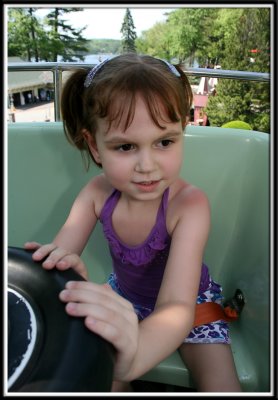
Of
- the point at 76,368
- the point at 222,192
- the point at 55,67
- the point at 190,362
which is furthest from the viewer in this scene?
the point at 55,67

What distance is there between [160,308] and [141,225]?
263 millimetres

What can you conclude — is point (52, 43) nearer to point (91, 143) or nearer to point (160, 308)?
point (91, 143)

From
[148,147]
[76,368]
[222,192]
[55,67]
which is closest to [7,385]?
[76,368]

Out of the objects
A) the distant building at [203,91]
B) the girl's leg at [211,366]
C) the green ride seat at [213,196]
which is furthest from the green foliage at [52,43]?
the girl's leg at [211,366]

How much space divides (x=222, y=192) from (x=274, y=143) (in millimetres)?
592

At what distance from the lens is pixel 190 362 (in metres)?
0.81

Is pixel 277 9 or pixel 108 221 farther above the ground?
pixel 277 9

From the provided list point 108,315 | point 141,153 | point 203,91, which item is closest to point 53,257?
point 108,315

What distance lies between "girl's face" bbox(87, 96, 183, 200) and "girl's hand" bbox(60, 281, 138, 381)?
0.27m

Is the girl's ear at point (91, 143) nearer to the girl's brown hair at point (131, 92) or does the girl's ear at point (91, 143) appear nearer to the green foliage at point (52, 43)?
the girl's brown hair at point (131, 92)

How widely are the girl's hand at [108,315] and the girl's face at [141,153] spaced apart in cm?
27

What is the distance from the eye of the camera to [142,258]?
33.6 inches

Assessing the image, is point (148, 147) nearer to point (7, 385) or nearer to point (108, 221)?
point (108, 221)

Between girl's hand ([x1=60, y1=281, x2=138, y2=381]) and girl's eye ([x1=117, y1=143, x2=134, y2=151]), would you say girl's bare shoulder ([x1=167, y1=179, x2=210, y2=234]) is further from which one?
girl's hand ([x1=60, y1=281, x2=138, y2=381])
